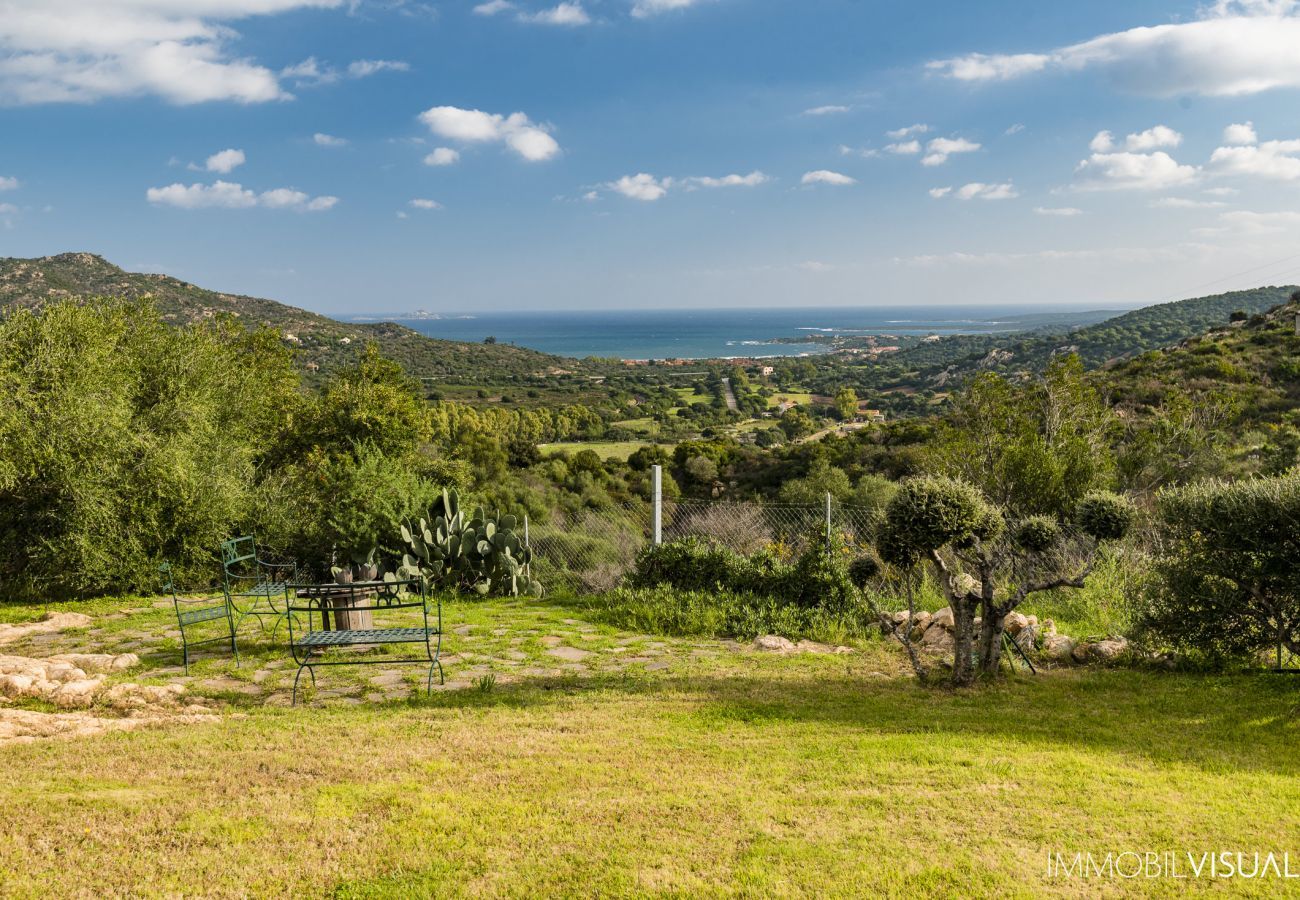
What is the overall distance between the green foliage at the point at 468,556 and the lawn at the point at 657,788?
4156 millimetres

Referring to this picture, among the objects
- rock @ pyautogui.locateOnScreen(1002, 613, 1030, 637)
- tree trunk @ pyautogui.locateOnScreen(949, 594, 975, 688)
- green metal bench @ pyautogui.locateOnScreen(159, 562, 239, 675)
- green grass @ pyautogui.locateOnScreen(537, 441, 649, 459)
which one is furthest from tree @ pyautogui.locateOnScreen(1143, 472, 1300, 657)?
green grass @ pyautogui.locateOnScreen(537, 441, 649, 459)

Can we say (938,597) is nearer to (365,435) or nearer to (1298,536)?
(1298,536)

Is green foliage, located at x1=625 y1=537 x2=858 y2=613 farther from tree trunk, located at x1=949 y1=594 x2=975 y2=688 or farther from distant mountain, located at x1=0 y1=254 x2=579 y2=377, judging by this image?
distant mountain, located at x1=0 y1=254 x2=579 y2=377

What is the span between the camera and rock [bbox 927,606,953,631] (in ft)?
24.6

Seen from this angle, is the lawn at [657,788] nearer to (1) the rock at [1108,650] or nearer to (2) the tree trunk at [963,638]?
(2) the tree trunk at [963,638]

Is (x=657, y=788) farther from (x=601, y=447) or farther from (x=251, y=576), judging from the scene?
(x=601, y=447)

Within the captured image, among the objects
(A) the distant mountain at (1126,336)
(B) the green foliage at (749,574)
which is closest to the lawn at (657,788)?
(B) the green foliage at (749,574)

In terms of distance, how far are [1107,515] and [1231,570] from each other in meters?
0.95

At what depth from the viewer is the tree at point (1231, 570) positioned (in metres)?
5.39

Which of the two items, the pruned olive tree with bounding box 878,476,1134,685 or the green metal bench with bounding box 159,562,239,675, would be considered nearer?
the pruned olive tree with bounding box 878,476,1134,685

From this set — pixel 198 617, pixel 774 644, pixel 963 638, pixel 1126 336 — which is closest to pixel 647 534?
pixel 774 644

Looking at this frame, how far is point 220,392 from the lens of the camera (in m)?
13.5

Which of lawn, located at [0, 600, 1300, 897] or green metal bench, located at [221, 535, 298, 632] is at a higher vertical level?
lawn, located at [0, 600, 1300, 897]

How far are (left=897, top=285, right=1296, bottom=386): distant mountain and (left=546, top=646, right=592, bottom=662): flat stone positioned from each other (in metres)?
42.6
